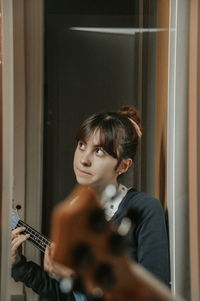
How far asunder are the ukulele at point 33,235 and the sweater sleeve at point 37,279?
0.15ft

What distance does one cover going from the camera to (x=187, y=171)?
1.27 meters

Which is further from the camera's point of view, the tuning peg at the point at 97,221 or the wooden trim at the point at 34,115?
the wooden trim at the point at 34,115

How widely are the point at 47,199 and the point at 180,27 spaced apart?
534 millimetres

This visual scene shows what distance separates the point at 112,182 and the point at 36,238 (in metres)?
0.22

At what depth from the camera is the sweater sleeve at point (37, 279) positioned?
4.01 feet

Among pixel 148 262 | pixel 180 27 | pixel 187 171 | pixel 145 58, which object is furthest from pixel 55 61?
pixel 148 262

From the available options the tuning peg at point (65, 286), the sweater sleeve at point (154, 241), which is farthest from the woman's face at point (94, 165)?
the tuning peg at point (65, 286)

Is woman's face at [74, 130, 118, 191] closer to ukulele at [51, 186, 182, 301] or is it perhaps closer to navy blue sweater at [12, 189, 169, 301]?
navy blue sweater at [12, 189, 169, 301]

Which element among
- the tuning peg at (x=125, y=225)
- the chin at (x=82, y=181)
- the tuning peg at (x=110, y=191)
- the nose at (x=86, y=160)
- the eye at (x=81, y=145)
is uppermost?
the eye at (x=81, y=145)

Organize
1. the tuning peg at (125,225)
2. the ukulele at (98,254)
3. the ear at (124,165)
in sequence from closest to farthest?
1. the ukulele at (98,254)
2. the tuning peg at (125,225)
3. the ear at (124,165)

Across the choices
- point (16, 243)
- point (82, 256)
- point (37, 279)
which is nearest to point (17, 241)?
point (16, 243)

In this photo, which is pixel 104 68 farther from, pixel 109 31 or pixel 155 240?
pixel 155 240

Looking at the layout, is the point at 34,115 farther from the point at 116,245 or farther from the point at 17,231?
the point at 116,245

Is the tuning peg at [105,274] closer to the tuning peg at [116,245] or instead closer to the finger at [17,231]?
the tuning peg at [116,245]
